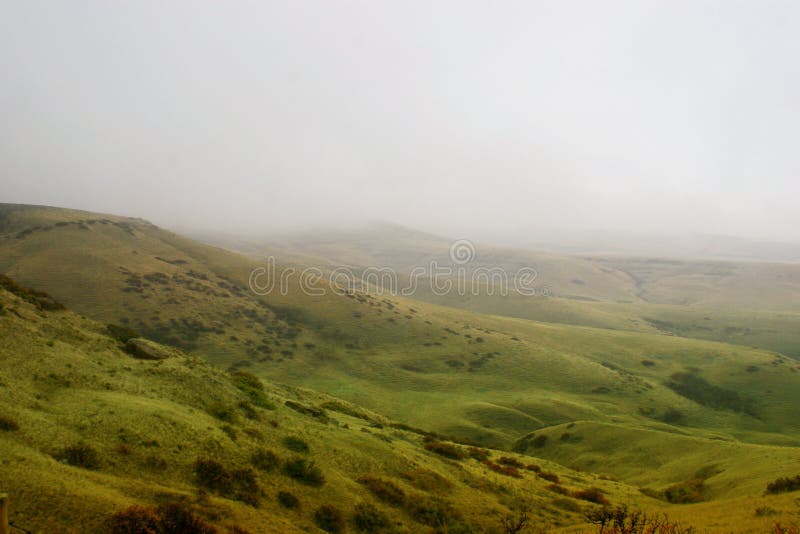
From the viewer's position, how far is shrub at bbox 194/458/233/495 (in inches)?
624

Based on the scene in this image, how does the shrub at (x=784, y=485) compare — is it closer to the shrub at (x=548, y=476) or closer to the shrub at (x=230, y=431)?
the shrub at (x=548, y=476)

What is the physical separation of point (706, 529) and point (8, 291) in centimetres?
3917

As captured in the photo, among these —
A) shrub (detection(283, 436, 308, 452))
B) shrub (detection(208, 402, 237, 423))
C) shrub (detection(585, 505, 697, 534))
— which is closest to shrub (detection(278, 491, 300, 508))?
shrub (detection(283, 436, 308, 452))

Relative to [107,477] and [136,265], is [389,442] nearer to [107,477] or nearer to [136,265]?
[107,477]

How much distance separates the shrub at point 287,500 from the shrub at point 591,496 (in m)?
18.1

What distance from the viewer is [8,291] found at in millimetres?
29281

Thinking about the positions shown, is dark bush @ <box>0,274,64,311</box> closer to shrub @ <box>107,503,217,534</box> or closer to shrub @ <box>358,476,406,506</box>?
shrub @ <box>107,503,217,534</box>

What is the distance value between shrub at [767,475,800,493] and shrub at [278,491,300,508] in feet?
78.8

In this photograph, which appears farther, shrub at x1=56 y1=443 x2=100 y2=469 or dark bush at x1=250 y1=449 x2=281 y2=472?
dark bush at x1=250 y1=449 x2=281 y2=472

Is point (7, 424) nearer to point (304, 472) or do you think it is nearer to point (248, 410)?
Result: point (304, 472)

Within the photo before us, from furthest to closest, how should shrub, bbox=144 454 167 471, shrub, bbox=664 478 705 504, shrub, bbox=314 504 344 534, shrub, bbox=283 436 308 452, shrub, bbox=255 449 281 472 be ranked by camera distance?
1. shrub, bbox=664 478 705 504
2. shrub, bbox=283 436 308 452
3. shrub, bbox=255 449 281 472
4. shrub, bbox=314 504 344 534
5. shrub, bbox=144 454 167 471

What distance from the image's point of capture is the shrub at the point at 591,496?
86.5ft

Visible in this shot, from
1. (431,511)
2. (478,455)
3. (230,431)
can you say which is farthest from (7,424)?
(478,455)

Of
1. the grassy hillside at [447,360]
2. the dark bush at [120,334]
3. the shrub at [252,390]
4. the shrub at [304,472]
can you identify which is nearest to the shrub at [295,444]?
the shrub at [304,472]
